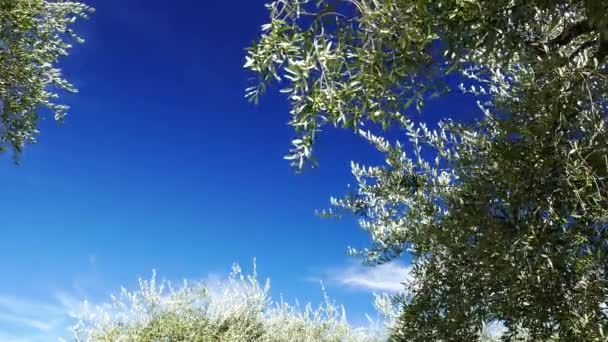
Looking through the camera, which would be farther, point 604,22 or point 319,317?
point 319,317

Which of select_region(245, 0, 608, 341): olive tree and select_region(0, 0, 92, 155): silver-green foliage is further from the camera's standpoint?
select_region(0, 0, 92, 155): silver-green foliage

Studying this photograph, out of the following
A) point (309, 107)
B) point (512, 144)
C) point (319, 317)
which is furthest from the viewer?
point (319, 317)

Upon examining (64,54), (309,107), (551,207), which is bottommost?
(551,207)

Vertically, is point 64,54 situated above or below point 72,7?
below

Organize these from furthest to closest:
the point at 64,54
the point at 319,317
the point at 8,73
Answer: the point at 319,317
the point at 64,54
the point at 8,73

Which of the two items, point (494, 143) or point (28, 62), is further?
point (28, 62)

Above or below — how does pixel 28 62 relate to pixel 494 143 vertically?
above

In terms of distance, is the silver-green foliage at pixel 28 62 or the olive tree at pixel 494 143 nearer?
the olive tree at pixel 494 143

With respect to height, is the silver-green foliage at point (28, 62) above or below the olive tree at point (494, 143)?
above

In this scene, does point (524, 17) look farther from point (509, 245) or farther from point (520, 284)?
point (520, 284)

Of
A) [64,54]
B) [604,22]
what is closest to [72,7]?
[64,54]

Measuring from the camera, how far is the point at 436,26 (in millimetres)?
5066

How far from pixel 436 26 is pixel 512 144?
2.65m

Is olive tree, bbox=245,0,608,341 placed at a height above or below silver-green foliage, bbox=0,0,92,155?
below
